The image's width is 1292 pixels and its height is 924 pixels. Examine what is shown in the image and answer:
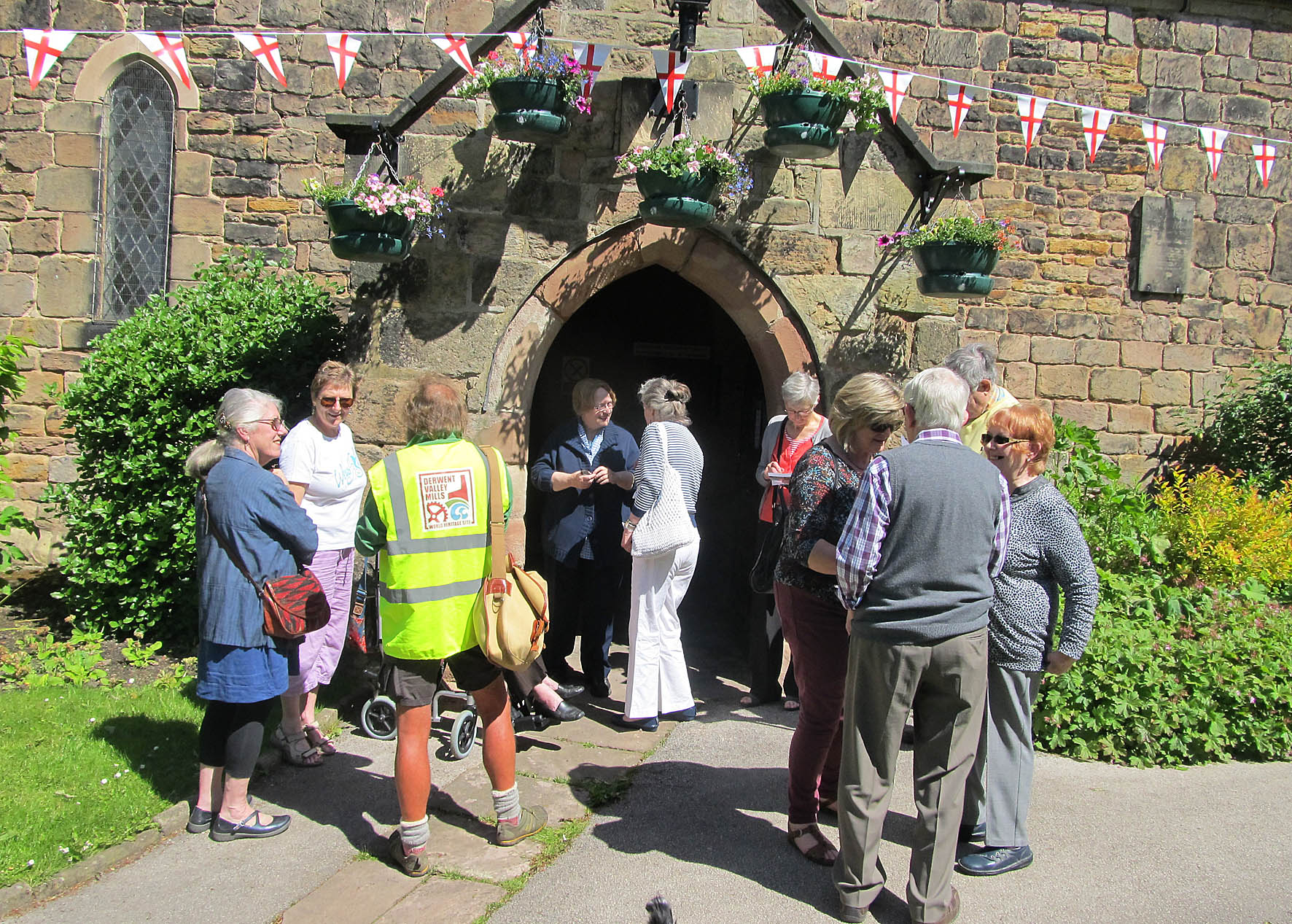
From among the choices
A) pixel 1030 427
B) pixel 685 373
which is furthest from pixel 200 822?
pixel 685 373

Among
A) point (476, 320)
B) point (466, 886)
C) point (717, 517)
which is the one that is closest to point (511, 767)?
point (466, 886)

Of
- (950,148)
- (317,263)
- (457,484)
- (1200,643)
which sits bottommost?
(1200,643)

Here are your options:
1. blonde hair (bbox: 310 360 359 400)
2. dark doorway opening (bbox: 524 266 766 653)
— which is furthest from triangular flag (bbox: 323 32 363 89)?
dark doorway opening (bbox: 524 266 766 653)

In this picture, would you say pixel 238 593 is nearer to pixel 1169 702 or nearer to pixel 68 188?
pixel 1169 702

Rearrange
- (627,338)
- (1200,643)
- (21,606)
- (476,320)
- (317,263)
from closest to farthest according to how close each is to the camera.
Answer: (1200,643)
(476,320)
(21,606)
(317,263)
(627,338)

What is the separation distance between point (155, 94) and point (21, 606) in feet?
13.5

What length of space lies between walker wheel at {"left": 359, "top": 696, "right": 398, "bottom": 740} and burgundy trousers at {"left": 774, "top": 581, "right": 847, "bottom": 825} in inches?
81.7

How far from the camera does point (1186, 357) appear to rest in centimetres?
809

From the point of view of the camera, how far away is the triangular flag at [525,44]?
4.85 meters

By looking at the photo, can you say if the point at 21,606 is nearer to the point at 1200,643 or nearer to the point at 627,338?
the point at 627,338

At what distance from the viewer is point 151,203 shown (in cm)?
766

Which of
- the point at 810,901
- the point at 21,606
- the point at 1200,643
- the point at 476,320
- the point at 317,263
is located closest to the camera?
the point at 810,901

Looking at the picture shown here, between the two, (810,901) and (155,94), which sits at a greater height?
(155,94)

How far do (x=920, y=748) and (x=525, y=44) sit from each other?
4.03m
